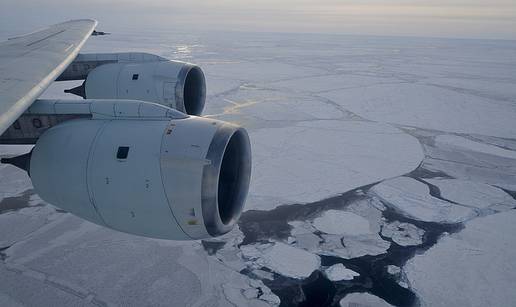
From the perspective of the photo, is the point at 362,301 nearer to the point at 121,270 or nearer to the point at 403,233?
the point at 403,233

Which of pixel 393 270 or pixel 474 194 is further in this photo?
pixel 474 194

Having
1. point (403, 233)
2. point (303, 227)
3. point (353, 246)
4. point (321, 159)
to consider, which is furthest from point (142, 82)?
point (321, 159)

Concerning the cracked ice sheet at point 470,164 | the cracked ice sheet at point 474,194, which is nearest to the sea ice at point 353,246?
the cracked ice sheet at point 474,194

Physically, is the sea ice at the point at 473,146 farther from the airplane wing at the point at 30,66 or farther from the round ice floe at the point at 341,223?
the airplane wing at the point at 30,66

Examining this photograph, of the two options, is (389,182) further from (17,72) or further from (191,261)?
(17,72)

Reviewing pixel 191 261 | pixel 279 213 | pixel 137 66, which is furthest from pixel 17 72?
pixel 279 213

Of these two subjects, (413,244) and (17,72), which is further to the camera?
(413,244)
